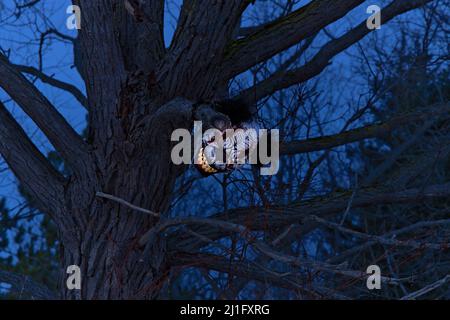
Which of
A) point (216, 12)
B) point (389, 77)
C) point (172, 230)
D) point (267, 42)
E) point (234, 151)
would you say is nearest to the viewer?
point (234, 151)

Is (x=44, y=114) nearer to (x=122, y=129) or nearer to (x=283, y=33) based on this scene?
(x=122, y=129)

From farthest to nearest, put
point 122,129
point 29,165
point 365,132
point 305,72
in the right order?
point 305,72, point 365,132, point 29,165, point 122,129

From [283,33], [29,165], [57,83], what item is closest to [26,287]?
[29,165]

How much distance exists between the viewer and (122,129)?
19.8ft

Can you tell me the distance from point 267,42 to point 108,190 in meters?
1.75

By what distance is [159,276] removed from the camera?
20.5 feet

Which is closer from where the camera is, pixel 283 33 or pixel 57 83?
pixel 283 33

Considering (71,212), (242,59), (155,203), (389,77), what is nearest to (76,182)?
(71,212)

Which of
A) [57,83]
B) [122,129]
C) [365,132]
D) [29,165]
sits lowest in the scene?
[29,165]

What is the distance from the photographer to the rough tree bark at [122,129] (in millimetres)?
5957

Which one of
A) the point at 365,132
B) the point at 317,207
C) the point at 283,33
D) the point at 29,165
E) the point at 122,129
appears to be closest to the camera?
the point at 122,129

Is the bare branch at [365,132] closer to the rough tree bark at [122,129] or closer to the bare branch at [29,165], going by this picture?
the rough tree bark at [122,129]

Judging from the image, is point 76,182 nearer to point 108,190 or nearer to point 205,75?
point 108,190
